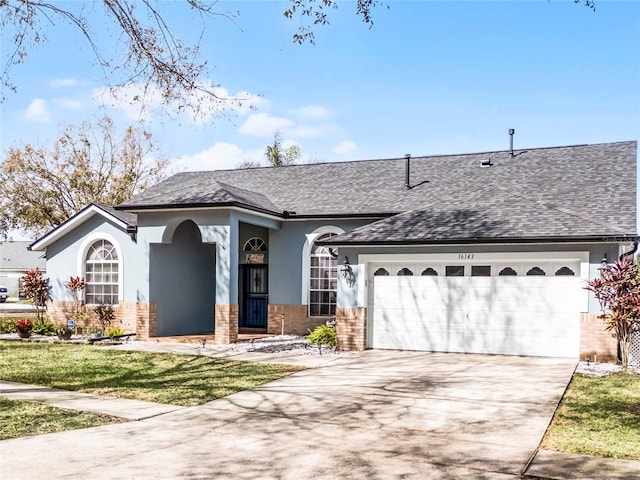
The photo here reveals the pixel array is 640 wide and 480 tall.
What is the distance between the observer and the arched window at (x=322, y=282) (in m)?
19.5

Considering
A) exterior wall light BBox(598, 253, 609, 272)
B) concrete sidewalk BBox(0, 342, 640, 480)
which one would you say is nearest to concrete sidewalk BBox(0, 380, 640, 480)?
concrete sidewalk BBox(0, 342, 640, 480)

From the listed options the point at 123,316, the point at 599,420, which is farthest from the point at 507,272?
the point at 123,316

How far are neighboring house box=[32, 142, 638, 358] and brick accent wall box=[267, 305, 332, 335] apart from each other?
0.15 feet

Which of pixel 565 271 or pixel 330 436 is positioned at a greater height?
pixel 565 271

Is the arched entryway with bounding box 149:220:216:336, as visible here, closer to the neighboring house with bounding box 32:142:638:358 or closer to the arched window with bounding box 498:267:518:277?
the neighboring house with bounding box 32:142:638:358

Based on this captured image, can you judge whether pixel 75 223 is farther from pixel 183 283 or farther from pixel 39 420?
pixel 39 420

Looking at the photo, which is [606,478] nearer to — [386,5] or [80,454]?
[80,454]

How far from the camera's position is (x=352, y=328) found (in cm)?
1587

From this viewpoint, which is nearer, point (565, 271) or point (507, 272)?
point (565, 271)

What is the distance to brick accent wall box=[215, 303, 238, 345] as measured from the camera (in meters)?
16.9

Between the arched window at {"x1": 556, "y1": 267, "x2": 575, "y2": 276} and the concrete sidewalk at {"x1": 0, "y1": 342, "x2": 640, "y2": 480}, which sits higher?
the arched window at {"x1": 556, "y1": 267, "x2": 575, "y2": 276}

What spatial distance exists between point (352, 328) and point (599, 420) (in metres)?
7.89

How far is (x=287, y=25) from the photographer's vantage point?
995 cm

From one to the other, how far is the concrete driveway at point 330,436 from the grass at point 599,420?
0.25m
